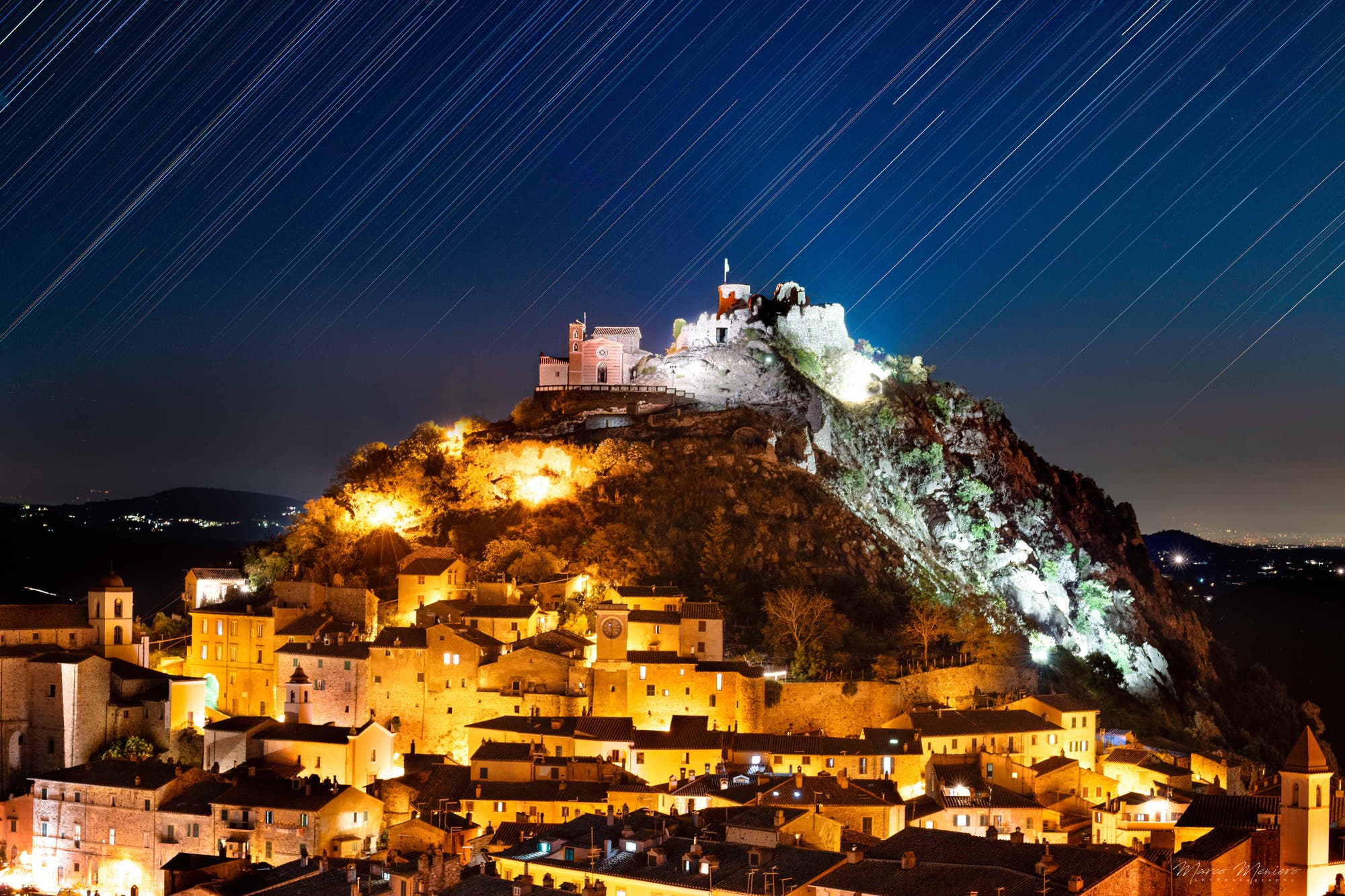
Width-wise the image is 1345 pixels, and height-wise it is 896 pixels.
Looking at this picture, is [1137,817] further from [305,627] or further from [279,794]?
[305,627]

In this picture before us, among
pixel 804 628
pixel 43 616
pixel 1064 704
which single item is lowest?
pixel 1064 704

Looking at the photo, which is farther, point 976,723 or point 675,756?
point 976,723

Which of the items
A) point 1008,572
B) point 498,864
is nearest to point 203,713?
point 498,864

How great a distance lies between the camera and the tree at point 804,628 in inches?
2282

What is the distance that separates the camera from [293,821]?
4397 centimetres

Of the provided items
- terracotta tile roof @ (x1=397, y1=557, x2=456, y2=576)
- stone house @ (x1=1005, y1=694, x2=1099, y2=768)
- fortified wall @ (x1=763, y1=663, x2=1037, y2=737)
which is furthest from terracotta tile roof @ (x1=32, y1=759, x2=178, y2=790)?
stone house @ (x1=1005, y1=694, x2=1099, y2=768)

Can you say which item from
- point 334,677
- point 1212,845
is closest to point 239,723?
point 334,677

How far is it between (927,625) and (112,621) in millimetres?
31263

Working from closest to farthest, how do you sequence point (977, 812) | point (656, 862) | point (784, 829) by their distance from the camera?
1. point (656, 862)
2. point (784, 829)
3. point (977, 812)

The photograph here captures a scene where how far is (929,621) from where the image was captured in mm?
61656

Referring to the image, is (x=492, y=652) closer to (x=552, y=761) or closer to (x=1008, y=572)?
(x=552, y=761)

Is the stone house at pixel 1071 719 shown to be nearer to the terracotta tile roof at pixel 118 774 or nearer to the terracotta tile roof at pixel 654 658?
the terracotta tile roof at pixel 654 658

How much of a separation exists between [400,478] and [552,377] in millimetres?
14127

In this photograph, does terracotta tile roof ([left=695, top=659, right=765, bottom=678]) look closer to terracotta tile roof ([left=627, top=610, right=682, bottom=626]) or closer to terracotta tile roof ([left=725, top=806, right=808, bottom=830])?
terracotta tile roof ([left=627, top=610, right=682, bottom=626])
